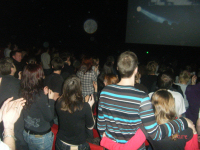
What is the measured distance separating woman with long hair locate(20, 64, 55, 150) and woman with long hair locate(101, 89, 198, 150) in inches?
27.1

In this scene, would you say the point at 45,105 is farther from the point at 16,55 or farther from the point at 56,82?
the point at 16,55

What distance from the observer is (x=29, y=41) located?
8711mm

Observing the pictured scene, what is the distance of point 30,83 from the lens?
1561 mm

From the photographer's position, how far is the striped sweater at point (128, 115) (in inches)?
42.3

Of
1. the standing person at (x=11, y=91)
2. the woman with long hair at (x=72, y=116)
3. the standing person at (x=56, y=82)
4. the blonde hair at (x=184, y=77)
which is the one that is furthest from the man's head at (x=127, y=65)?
the blonde hair at (x=184, y=77)

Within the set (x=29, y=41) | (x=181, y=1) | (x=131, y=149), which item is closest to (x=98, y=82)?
(x=131, y=149)

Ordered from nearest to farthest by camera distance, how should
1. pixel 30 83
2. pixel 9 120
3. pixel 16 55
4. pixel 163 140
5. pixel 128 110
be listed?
pixel 9 120, pixel 128 110, pixel 163 140, pixel 30 83, pixel 16 55

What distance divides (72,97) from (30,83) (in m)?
0.50

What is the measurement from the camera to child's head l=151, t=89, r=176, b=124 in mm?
1331

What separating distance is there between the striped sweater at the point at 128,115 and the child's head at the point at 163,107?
139 millimetres

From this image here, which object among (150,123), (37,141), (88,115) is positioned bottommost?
(37,141)

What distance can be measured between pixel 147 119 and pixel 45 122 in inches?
43.4

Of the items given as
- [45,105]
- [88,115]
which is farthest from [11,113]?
[88,115]

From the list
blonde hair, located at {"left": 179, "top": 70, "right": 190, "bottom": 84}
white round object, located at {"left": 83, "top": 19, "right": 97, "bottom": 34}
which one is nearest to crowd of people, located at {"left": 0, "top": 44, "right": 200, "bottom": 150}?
blonde hair, located at {"left": 179, "top": 70, "right": 190, "bottom": 84}
